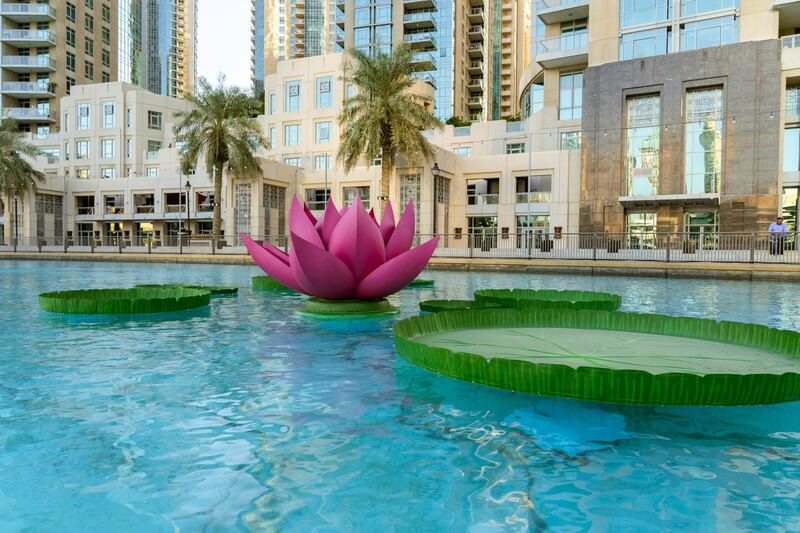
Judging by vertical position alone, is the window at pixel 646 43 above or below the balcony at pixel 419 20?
below

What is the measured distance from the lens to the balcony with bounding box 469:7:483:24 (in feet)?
282

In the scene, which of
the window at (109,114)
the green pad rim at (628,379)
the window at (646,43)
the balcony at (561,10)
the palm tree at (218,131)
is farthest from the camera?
the window at (109,114)

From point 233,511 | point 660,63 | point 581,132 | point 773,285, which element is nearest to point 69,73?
point 581,132

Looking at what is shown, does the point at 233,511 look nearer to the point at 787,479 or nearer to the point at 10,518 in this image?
the point at 10,518

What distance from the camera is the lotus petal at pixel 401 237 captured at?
7824 millimetres

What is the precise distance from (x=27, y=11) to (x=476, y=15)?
5788cm

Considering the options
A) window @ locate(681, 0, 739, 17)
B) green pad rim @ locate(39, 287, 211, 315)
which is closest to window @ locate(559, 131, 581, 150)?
window @ locate(681, 0, 739, 17)

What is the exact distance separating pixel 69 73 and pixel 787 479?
3175 inches

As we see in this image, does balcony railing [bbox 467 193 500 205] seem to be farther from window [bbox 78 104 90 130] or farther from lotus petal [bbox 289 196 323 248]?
window [bbox 78 104 90 130]

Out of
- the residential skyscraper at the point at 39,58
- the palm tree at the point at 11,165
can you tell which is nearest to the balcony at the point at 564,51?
the palm tree at the point at 11,165

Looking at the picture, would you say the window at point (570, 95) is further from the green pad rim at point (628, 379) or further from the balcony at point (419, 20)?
the green pad rim at point (628, 379)

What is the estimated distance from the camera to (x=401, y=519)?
7.62ft

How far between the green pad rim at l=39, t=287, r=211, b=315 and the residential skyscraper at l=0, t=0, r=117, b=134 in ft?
220

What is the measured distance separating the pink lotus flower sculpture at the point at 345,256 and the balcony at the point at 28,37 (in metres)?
73.0
